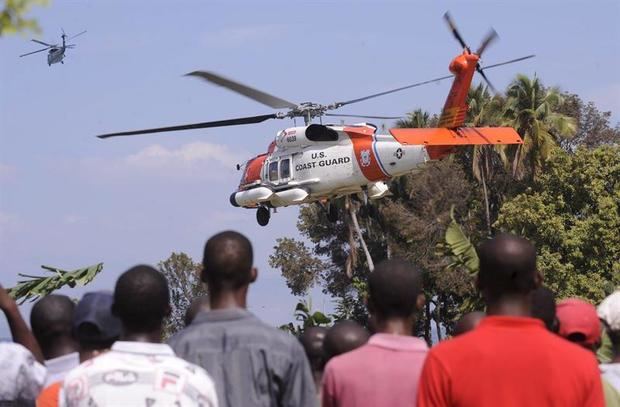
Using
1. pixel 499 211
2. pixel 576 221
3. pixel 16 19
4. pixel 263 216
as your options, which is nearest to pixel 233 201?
pixel 263 216

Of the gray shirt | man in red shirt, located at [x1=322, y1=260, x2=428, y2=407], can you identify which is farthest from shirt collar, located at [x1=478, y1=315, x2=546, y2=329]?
the gray shirt

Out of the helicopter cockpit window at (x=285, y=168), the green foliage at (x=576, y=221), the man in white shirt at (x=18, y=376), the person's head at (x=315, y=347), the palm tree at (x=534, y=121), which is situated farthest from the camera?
the palm tree at (x=534, y=121)

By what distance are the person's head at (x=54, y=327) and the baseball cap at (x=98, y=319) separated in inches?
20.1

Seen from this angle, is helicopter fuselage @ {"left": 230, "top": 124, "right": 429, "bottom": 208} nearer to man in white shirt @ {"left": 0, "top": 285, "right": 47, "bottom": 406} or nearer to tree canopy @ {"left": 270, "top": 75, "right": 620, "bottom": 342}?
tree canopy @ {"left": 270, "top": 75, "right": 620, "bottom": 342}

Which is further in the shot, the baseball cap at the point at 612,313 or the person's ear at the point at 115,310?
the baseball cap at the point at 612,313

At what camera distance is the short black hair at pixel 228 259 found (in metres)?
5.80

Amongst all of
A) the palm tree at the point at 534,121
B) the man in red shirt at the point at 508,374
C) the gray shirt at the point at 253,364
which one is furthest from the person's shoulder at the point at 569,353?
the palm tree at the point at 534,121

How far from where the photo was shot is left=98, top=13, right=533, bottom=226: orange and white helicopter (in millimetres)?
35812

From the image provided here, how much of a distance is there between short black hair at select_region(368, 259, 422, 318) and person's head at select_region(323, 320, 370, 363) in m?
1.06

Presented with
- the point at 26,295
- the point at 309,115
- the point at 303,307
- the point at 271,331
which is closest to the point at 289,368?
the point at 271,331

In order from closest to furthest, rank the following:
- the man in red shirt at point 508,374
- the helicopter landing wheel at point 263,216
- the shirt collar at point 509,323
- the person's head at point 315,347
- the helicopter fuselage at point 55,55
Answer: the man in red shirt at point 508,374
the shirt collar at point 509,323
the person's head at point 315,347
the helicopter landing wheel at point 263,216
the helicopter fuselage at point 55,55

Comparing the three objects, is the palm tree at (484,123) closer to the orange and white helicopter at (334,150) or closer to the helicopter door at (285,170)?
the orange and white helicopter at (334,150)

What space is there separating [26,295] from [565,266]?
35.1 m

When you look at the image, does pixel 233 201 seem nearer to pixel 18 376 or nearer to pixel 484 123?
pixel 484 123
